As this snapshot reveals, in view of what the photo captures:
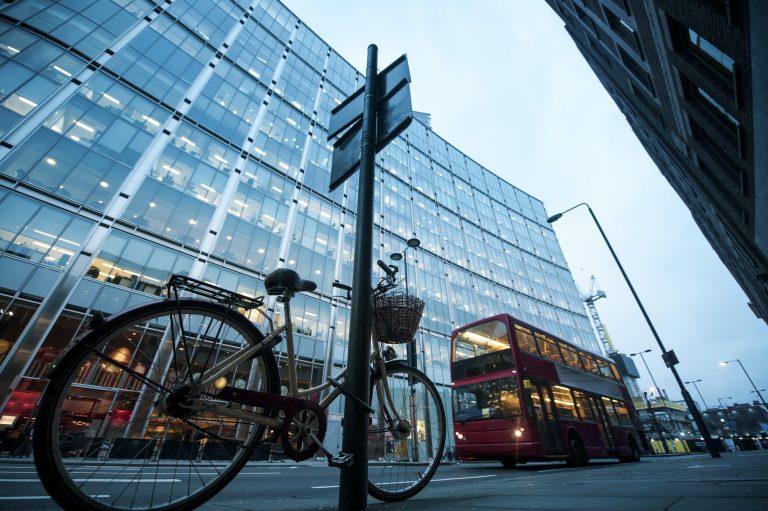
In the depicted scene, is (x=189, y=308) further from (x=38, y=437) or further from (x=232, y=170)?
(x=232, y=170)

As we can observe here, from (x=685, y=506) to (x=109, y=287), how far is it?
64.5 feet

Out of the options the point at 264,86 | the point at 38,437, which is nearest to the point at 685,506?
the point at 38,437

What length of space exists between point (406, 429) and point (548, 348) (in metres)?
8.65

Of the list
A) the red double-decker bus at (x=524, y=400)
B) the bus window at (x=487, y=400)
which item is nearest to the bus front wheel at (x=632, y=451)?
the red double-decker bus at (x=524, y=400)

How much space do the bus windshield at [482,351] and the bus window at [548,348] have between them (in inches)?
58.8

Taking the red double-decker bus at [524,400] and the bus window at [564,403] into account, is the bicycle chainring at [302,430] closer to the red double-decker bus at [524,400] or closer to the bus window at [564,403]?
the red double-decker bus at [524,400]

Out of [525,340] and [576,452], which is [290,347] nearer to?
[525,340]

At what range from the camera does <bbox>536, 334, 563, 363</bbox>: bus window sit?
9.99 m

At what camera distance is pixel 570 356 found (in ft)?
35.9

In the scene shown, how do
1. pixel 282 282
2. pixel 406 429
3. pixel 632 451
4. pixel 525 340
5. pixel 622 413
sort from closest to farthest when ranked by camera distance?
pixel 282 282
pixel 406 429
pixel 525 340
pixel 632 451
pixel 622 413

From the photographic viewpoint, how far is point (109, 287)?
1488cm

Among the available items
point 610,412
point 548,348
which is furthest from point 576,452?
point 610,412

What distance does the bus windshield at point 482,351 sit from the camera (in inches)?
363

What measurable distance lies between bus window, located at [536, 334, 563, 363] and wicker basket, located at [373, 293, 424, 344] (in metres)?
8.57
